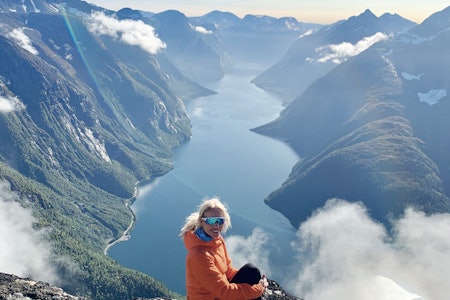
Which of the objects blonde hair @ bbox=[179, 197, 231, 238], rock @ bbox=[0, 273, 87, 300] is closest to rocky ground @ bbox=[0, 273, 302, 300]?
rock @ bbox=[0, 273, 87, 300]

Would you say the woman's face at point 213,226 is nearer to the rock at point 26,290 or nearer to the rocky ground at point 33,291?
the rocky ground at point 33,291

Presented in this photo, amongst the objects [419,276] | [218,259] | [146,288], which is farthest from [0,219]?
[218,259]

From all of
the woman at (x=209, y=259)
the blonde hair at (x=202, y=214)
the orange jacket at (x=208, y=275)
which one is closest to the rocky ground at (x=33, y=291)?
the orange jacket at (x=208, y=275)

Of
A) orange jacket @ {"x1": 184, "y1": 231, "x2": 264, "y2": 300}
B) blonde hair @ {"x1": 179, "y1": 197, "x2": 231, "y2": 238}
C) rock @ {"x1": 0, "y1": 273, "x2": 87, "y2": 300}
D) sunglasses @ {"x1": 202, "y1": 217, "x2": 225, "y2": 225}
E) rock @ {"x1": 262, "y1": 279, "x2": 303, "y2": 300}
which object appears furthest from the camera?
rock @ {"x1": 262, "y1": 279, "x2": 303, "y2": 300}

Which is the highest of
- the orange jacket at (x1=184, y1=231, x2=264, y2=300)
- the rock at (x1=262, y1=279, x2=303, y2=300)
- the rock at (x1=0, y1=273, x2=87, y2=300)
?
the rock at (x1=262, y1=279, x2=303, y2=300)

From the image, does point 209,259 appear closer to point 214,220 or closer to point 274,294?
point 214,220

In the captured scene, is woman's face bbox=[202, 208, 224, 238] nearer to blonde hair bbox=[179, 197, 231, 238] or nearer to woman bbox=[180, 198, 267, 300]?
woman bbox=[180, 198, 267, 300]

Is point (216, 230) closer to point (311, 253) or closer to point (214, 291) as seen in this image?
point (214, 291)
